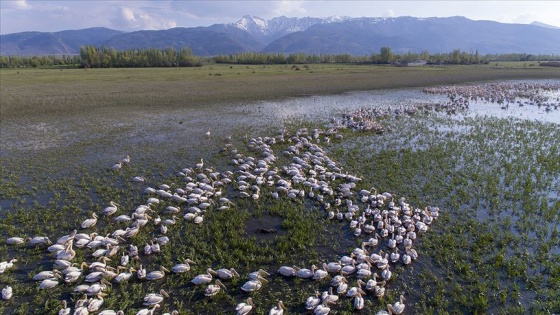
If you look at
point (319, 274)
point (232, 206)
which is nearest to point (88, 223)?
point (232, 206)

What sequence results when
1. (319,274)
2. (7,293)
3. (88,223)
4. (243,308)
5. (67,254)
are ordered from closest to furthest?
(243,308) < (7,293) < (319,274) < (67,254) < (88,223)

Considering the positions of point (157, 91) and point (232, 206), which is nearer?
point (232, 206)

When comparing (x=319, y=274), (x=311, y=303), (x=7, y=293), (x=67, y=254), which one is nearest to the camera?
(x=311, y=303)

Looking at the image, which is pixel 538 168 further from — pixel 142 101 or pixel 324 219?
pixel 142 101

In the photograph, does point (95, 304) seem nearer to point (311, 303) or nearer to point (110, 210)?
point (110, 210)

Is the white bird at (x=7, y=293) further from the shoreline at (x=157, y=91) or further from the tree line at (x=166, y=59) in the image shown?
the tree line at (x=166, y=59)

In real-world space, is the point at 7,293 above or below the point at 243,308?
above
